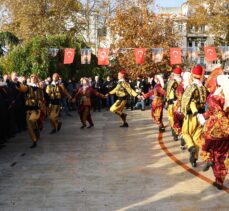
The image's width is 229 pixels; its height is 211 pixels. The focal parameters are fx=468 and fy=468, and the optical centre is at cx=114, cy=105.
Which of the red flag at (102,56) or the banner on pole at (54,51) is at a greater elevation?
the banner on pole at (54,51)

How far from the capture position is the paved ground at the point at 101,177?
6449 millimetres

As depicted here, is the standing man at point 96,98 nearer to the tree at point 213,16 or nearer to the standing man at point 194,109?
the standing man at point 194,109

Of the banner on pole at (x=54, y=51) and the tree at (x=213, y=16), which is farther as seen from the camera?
the tree at (x=213, y=16)

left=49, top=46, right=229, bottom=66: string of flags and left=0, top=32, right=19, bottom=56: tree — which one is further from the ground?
left=0, top=32, right=19, bottom=56: tree

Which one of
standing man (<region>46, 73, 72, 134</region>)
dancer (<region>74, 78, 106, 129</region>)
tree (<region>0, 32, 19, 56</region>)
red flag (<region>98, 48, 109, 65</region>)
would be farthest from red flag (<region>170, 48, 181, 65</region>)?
standing man (<region>46, 73, 72, 134</region>)

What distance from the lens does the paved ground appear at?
21.2 feet

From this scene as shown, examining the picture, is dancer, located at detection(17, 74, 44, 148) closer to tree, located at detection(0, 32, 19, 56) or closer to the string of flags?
the string of flags

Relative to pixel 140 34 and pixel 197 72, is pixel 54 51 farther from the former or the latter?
pixel 197 72

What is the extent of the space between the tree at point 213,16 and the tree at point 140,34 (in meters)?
6.42

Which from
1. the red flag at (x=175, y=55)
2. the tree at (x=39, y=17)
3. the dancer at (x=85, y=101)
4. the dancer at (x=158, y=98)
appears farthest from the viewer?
the tree at (x=39, y=17)

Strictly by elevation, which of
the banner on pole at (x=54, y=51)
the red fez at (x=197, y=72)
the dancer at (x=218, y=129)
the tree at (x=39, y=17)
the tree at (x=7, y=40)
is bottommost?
the dancer at (x=218, y=129)

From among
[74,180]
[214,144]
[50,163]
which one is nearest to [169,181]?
[214,144]

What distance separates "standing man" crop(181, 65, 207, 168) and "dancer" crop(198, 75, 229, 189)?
3.74 ft

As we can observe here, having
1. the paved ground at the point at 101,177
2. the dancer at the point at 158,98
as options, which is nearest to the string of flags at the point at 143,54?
the dancer at the point at 158,98
